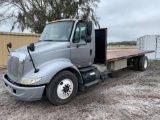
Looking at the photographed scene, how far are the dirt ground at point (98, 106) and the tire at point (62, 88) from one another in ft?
0.60

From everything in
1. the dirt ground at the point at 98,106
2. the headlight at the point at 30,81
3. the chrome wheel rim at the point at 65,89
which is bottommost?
the dirt ground at the point at 98,106

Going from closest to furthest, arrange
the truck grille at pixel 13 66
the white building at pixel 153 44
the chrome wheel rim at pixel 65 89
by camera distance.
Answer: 1. the truck grille at pixel 13 66
2. the chrome wheel rim at pixel 65 89
3. the white building at pixel 153 44

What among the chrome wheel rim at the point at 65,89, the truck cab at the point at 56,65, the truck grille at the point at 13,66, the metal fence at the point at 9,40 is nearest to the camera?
the truck cab at the point at 56,65

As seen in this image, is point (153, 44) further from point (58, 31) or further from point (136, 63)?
point (58, 31)

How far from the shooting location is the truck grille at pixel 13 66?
4289 mm

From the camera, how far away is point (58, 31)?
17.2ft

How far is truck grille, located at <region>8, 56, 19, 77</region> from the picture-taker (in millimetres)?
4289

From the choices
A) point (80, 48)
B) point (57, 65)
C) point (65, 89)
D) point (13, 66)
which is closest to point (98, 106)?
point (65, 89)

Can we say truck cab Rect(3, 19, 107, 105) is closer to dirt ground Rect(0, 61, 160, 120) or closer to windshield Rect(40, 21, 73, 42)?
windshield Rect(40, 21, 73, 42)

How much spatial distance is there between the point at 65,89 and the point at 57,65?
0.68 meters

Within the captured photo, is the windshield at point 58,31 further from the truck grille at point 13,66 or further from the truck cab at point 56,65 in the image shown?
the truck grille at point 13,66

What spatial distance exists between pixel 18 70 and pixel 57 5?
15.0 meters

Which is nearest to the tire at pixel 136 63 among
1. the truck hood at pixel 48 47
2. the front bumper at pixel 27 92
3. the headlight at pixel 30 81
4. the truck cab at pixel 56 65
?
the truck cab at pixel 56 65

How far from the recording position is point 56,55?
4.59m
